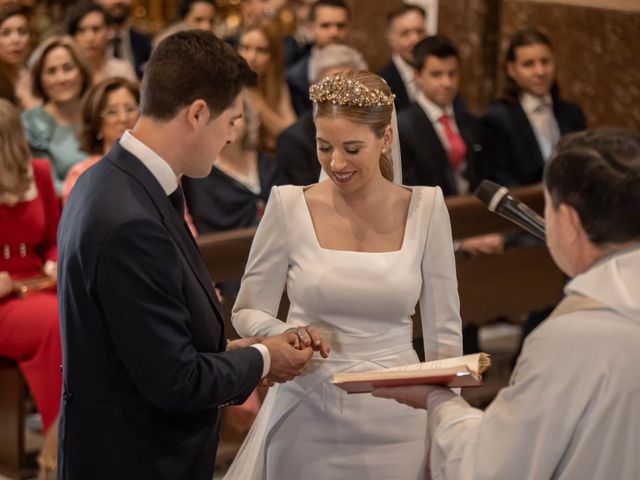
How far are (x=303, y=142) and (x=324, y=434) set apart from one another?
2945mm

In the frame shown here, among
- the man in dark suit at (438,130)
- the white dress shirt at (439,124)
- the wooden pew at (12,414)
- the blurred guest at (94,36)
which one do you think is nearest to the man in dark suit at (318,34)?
the blurred guest at (94,36)

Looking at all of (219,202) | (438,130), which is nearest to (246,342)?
(219,202)

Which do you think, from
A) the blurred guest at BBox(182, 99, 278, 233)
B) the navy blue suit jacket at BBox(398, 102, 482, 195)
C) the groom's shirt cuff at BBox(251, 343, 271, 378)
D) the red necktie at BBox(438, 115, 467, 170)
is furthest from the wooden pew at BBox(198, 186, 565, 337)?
the groom's shirt cuff at BBox(251, 343, 271, 378)

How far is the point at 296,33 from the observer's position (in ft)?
31.7

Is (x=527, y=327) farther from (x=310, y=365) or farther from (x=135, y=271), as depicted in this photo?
(x=135, y=271)

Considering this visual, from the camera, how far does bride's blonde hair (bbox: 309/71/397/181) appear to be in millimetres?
3412

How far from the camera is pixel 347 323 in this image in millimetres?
3469

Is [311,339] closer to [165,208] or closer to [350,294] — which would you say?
[350,294]

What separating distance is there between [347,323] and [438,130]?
326 centimetres

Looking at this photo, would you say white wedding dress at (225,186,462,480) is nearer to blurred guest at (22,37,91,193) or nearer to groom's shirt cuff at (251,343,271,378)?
groom's shirt cuff at (251,343,271,378)

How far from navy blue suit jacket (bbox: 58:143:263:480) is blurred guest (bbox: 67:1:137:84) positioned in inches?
199

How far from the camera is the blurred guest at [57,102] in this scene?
6469mm

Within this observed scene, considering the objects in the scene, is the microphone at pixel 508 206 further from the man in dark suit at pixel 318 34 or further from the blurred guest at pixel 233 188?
the man in dark suit at pixel 318 34

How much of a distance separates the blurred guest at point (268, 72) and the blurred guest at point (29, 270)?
93.3 inches
